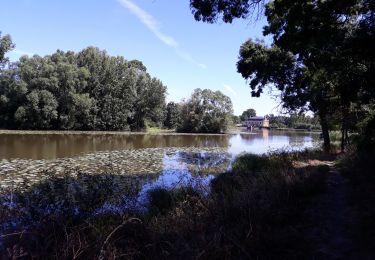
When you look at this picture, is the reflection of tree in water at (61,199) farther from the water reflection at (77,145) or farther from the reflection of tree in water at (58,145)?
the reflection of tree in water at (58,145)

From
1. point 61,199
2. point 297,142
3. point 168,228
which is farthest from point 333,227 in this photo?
point 297,142

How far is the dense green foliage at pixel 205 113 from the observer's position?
278 feet

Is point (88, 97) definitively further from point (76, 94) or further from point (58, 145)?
point (58, 145)

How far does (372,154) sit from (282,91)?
15965 mm

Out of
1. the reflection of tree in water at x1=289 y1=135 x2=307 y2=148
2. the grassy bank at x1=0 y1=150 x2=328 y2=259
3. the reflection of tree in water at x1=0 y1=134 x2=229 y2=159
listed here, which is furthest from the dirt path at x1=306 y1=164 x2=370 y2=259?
the reflection of tree in water at x1=289 y1=135 x2=307 y2=148

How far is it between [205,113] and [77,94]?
3197cm

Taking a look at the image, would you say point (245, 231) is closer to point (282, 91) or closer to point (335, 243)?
point (335, 243)

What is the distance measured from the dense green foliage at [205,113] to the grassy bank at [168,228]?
74.0 metres

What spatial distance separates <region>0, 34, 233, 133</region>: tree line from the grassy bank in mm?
49286


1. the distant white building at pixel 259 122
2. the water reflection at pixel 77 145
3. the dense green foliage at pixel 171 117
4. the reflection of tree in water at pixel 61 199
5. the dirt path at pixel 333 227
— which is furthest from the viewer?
the distant white building at pixel 259 122

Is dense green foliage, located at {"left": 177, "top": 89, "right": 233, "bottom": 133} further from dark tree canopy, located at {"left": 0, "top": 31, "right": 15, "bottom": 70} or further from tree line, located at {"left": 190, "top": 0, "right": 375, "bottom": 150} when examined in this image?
tree line, located at {"left": 190, "top": 0, "right": 375, "bottom": 150}

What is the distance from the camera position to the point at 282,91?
28.8 metres

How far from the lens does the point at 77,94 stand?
62844 mm

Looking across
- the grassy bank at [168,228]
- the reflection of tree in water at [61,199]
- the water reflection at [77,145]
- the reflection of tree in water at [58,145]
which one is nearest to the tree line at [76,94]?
the water reflection at [77,145]
